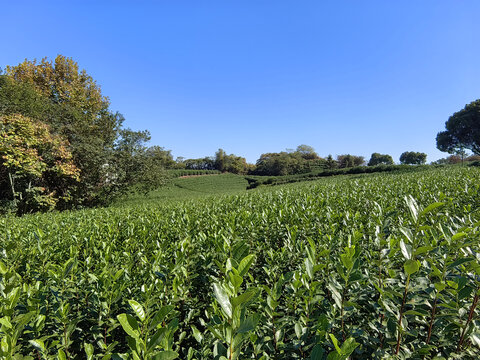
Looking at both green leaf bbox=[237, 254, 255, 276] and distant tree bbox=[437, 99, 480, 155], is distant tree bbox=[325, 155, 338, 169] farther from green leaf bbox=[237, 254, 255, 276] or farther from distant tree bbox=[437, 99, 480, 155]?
green leaf bbox=[237, 254, 255, 276]

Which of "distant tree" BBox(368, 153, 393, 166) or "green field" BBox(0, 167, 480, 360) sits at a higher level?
"distant tree" BBox(368, 153, 393, 166)

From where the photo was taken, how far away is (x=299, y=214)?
4.00 m

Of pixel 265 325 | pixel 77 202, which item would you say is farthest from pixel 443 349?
pixel 77 202

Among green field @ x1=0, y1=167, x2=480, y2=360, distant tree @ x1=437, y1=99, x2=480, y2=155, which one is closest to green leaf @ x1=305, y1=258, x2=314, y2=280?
green field @ x1=0, y1=167, x2=480, y2=360

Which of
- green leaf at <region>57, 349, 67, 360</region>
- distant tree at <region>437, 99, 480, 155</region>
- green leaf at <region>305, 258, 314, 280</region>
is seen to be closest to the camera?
green leaf at <region>57, 349, 67, 360</region>

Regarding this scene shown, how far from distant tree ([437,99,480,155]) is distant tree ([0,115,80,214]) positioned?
5529 centimetres

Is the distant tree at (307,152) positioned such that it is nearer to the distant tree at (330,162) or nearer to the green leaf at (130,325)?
the distant tree at (330,162)

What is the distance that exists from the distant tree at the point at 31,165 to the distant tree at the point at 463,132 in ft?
181

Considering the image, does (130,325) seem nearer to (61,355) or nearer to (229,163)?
(61,355)

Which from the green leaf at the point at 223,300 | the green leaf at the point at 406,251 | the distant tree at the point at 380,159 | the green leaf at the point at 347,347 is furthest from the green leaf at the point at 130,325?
the distant tree at the point at 380,159

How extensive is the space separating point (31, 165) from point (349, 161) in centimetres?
8664

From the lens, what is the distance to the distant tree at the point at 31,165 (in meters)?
13.7

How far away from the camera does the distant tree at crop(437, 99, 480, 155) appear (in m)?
36.7

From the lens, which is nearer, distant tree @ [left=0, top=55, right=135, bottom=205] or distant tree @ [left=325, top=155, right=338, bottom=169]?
distant tree @ [left=0, top=55, right=135, bottom=205]
